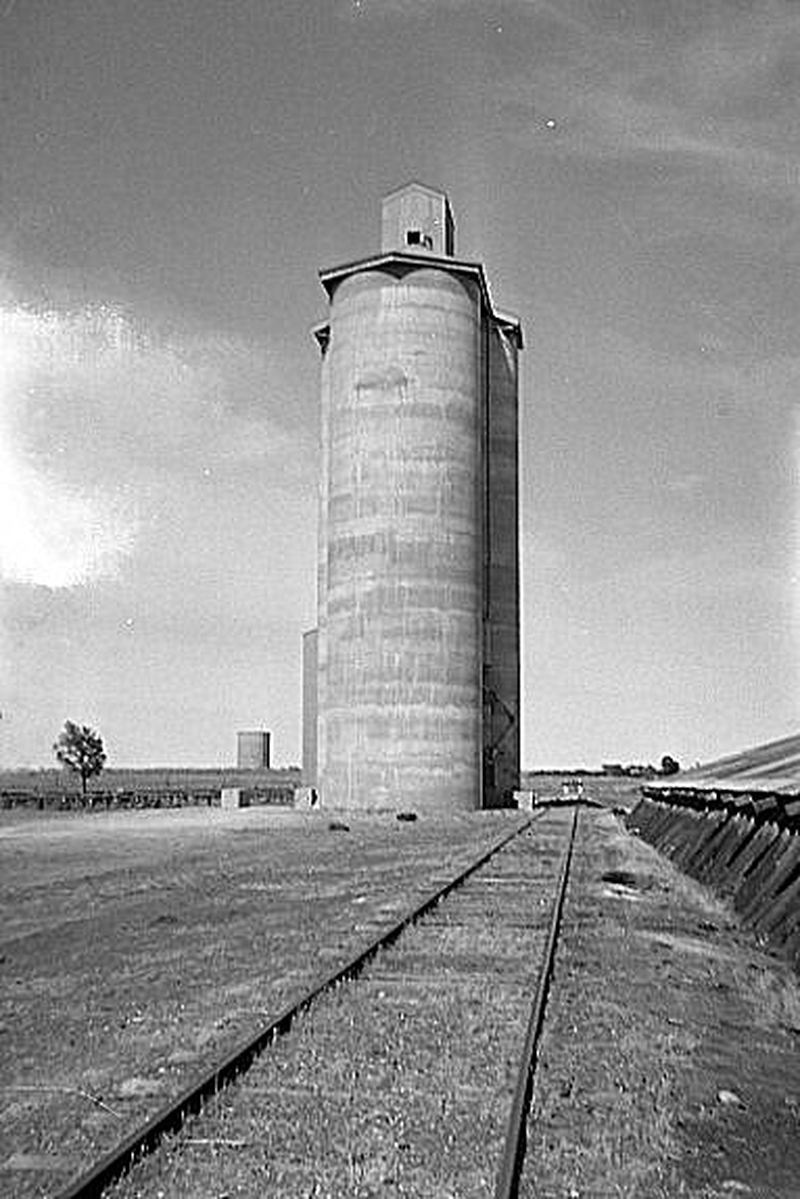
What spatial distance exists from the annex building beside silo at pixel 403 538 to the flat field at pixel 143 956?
68.3 feet

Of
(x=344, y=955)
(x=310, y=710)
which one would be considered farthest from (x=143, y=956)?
(x=310, y=710)

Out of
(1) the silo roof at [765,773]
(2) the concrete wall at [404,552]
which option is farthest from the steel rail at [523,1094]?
(2) the concrete wall at [404,552]

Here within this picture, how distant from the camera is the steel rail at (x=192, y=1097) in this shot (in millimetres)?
6543

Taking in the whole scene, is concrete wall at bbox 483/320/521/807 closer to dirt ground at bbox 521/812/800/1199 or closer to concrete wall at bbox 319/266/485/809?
concrete wall at bbox 319/266/485/809

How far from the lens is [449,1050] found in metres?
9.95

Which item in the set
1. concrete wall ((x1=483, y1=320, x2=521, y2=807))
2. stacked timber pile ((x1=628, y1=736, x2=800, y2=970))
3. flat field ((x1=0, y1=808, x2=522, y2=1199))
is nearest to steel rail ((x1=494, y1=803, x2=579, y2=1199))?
flat field ((x1=0, y1=808, x2=522, y2=1199))

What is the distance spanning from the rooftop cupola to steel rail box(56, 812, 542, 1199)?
183 feet

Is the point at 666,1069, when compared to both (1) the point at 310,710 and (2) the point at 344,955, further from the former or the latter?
(1) the point at 310,710

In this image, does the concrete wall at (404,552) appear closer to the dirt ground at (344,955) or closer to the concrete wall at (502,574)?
the concrete wall at (502,574)

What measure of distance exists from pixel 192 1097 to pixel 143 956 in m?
7.02

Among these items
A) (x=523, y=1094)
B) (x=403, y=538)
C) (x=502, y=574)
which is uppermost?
(x=502, y=574)

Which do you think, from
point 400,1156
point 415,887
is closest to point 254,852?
point 415,887

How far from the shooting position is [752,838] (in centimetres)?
2345

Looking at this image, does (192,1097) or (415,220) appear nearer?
(192,1097)
